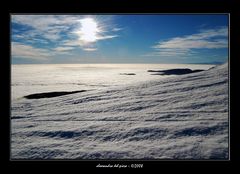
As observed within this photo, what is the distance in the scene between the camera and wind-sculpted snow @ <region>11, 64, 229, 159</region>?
1690 mm

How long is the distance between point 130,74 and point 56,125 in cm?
56

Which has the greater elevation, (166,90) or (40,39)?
(40,39)

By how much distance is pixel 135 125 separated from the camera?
1.73 meters

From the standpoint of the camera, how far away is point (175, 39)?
68.7 inches

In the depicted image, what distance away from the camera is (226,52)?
5.58 feet

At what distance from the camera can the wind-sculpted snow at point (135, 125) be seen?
169 cm

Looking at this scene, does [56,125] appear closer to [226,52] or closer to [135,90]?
[135,90]
